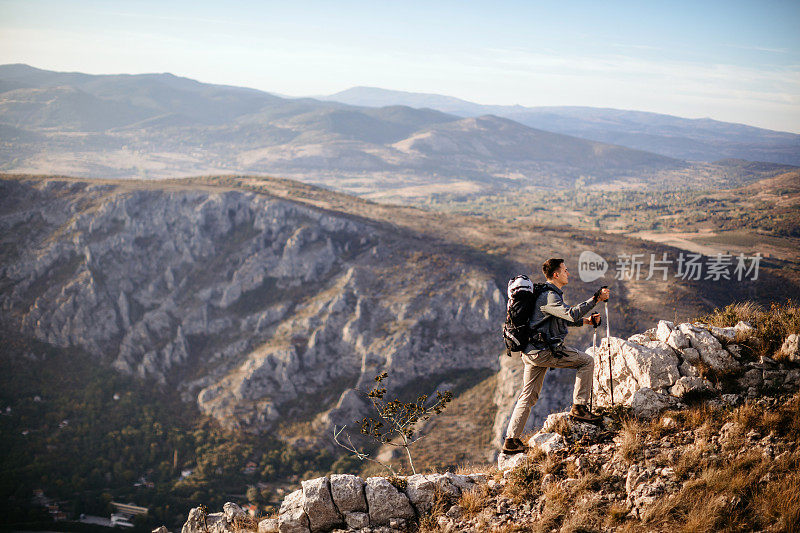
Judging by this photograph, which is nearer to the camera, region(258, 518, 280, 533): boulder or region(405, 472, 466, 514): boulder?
region(405, 472, 466, 514): boulder

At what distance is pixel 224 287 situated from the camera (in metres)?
105

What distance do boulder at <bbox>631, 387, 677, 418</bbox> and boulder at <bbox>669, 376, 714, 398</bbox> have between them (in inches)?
13.6

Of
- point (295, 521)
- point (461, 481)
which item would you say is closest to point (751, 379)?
point (461, 481)

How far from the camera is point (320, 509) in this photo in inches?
504

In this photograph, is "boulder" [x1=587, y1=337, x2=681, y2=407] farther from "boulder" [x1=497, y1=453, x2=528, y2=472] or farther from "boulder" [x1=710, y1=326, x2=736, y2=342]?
"boulder" [x1=497, y1=453, x2=528, y2=472]

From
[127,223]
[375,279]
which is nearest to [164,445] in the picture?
[375,279]

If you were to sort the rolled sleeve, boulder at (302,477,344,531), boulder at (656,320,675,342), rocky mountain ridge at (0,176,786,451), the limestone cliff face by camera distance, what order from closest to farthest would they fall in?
the rolled sleeve → boulder at (302,477,344,531) → boulder at (656,320,675,342) → rocky mountain ridge at (0,176,786,451) → the limestone cliff face

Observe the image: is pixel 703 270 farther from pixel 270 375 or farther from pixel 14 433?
pixel 14 433

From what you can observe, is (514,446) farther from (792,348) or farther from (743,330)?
(792,348)

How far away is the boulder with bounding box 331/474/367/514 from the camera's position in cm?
1277

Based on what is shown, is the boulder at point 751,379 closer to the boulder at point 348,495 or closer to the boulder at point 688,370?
the boulder at point 688,370

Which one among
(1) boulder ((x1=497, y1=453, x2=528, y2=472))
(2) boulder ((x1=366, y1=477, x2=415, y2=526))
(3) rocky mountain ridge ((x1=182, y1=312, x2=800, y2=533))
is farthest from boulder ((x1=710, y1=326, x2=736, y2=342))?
(2) boulder ((x1=366, y1=477, x2=415, y2=526))

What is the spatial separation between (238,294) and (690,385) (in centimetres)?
10293

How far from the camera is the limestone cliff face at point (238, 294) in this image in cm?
8544
